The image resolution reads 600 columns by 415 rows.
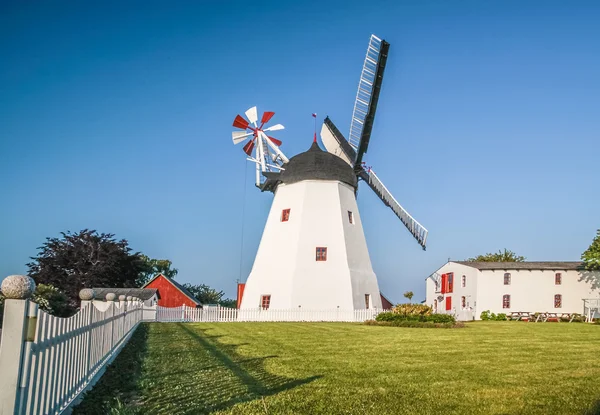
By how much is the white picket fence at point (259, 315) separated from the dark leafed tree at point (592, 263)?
60.4 ft

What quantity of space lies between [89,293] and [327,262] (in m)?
27.1

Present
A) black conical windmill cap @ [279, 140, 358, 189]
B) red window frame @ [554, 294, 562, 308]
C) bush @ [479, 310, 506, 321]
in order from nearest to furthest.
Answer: black conical windmill cap @ [279, 140, 358, 189] < bush @ [479, 310, 506, 321] < red window frame @ [554, 294, 562, 308]

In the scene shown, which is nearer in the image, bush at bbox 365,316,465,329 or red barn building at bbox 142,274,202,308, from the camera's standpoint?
bush at bbox 365,316,465,329

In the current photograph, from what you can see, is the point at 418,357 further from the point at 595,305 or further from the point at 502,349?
the point at 595,305

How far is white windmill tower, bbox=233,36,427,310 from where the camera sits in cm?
3500

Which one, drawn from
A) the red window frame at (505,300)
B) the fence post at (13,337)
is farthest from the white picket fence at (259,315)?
the fence post at (13,337)

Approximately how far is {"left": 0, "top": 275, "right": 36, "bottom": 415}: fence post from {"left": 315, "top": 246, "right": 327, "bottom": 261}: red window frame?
3168 cm

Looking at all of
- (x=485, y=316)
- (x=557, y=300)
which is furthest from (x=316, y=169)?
(x=557, y=300)

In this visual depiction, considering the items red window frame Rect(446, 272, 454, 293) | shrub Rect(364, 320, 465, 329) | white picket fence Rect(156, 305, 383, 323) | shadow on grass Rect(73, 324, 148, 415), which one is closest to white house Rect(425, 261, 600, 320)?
red window frame Rect(446, 272, 454, 293)

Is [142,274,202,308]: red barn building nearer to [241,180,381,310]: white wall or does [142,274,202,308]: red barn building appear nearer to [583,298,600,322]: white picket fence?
[241,180,381,310]: white wall

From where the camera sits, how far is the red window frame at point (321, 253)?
1401 inches

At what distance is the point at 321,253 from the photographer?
35.7 metres

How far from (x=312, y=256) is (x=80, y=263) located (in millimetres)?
20725

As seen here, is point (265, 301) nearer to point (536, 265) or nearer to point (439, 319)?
point (439, 319)
